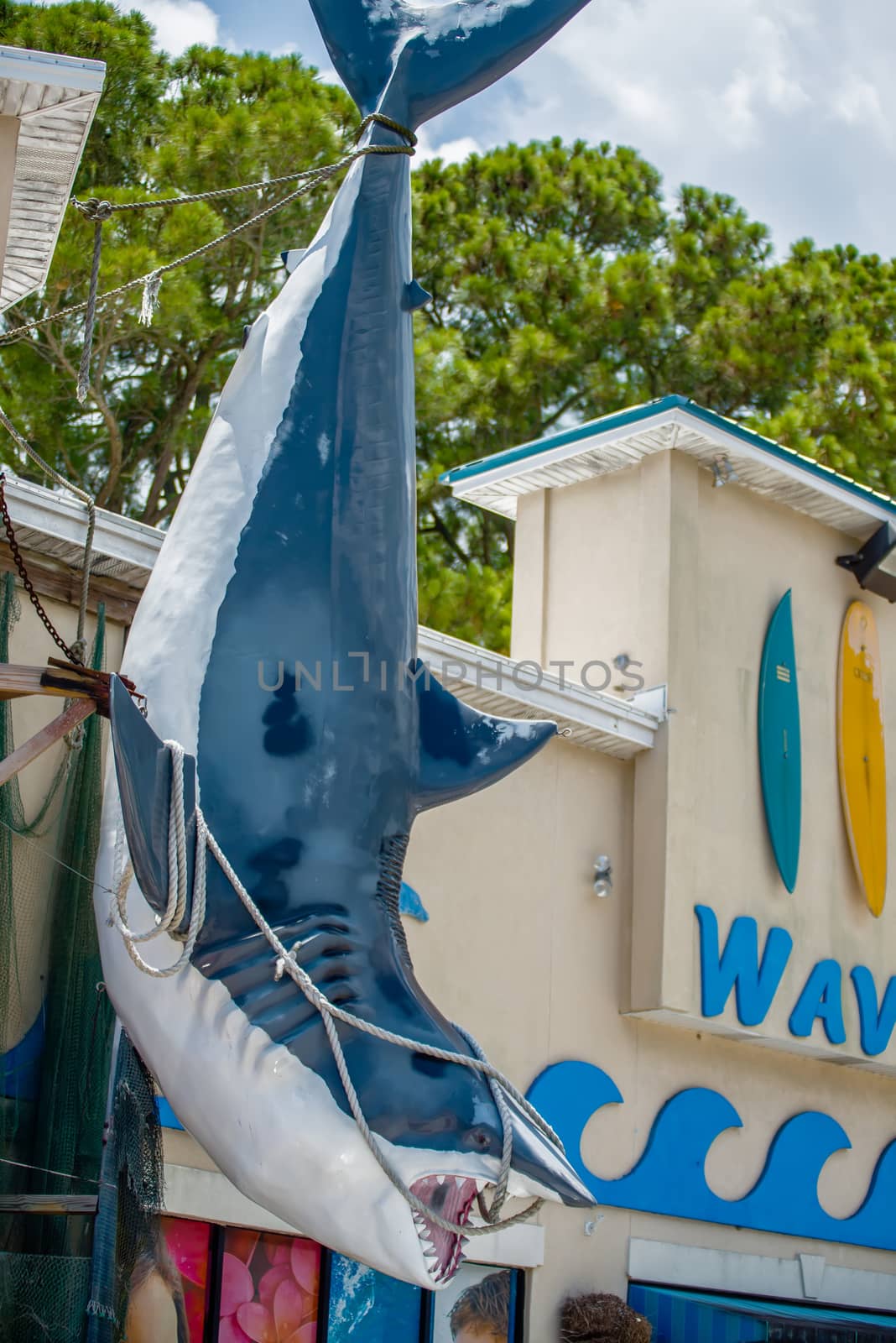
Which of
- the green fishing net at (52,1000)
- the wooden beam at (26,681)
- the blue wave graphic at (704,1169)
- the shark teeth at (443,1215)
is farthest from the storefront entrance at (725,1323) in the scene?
the wooden beam at (26,681)

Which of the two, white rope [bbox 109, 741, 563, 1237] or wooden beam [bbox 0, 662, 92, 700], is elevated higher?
wooden beam [bbox 0, 662, 92, 700]

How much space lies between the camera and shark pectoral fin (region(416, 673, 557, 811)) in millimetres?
4621

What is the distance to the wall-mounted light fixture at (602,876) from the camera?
883cm

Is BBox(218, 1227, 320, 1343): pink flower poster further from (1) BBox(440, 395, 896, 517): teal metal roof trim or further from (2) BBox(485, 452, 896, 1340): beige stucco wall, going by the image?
(1) BBox(440, 395, 896, 517): teal metal roof trim

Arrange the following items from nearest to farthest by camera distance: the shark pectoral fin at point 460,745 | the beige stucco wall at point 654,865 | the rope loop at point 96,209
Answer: the shark pectoral fin at point 460,745, the rope loop at point 96,209, the beige stucco wall at point 654,865

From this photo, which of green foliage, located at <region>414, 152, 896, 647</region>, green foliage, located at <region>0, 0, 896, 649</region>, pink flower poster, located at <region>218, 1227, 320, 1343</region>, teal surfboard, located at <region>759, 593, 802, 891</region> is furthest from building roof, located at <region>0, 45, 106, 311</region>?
green foliage, located at <region>414, 152, 896, 647</region>

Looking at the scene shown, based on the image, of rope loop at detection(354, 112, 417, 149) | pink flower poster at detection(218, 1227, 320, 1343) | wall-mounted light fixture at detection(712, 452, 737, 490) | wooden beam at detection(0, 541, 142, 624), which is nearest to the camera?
rope loop at detection(354, 112, 417, 149)

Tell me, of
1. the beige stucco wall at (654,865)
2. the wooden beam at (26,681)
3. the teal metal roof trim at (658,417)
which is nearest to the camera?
the wooden beam at (26,681)

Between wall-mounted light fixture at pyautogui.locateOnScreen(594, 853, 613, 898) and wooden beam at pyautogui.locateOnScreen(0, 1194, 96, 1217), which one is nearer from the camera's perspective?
wooden beam at pyautogui.locateOnScreen(0, 1194, 96, 1217)

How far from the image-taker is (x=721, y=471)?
32.6 feet

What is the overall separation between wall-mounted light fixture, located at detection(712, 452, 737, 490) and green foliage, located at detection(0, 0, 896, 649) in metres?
5.31

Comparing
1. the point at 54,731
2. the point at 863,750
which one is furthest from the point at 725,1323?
the point at 54,731

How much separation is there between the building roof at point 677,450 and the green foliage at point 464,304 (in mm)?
3991

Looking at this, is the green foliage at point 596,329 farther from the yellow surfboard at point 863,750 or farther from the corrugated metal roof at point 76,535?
the corrugated metal roof at point 76,535
